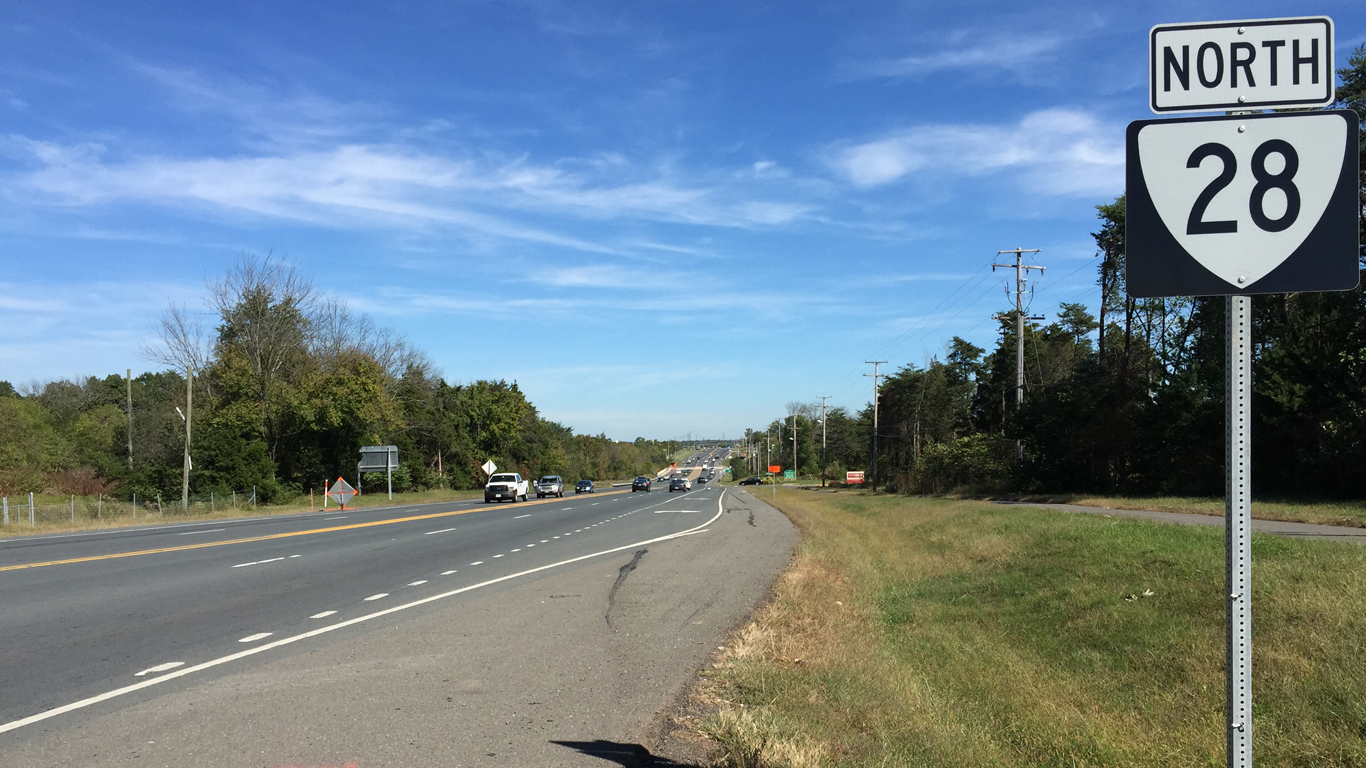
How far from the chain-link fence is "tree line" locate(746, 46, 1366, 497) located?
127ft

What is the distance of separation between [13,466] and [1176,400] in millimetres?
66240

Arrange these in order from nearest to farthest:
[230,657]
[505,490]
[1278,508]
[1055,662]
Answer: [230,657] < [1055,662] < [1278,508] < [505,490]

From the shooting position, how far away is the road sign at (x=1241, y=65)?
3.46 metres

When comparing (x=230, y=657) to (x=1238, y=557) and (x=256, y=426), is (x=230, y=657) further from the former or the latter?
(x=256, y=426)

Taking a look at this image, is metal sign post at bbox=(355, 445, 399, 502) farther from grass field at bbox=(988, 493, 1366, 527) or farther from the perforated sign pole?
the perforated sign pole

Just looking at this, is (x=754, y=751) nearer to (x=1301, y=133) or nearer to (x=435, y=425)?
(x=1301, y=133)

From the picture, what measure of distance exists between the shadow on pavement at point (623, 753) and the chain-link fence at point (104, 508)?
33302mm

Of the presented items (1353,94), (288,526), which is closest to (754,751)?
(288,526)

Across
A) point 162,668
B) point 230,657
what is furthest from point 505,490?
point 162,668

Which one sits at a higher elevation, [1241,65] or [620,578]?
[1241,65]

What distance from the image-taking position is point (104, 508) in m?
39.1

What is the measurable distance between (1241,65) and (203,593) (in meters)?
14.0

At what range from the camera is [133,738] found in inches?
238

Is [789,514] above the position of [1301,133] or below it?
below
